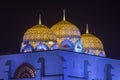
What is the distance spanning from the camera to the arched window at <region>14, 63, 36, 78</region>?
86.9m

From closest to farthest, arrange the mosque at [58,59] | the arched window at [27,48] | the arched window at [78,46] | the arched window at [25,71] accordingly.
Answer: the mosque at [58,59]
the arched window at [25,71]
the arched window at [27,48]
the arched window at [78,46]

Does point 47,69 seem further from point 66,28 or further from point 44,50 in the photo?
point 66,28

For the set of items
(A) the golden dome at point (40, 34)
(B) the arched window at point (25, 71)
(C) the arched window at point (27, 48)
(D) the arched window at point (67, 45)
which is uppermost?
(A) the golden dome at point (40, 34)

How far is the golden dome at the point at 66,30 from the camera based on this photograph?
9175 cm

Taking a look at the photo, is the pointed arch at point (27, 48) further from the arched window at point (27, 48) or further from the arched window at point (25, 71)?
the arched window at point (25, 71)

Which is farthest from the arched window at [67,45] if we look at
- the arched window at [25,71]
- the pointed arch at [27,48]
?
the arched window at [25,71]

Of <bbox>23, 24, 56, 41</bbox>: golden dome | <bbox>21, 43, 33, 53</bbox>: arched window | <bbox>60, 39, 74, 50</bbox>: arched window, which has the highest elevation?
<bbox>23, 24, 56, 41</bbox>: golden dome

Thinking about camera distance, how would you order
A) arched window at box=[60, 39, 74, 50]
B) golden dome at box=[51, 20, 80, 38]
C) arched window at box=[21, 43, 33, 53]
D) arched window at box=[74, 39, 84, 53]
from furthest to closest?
golden dome at box=[51, 20, 80, 38] < arched window at box=[74, 39, 84, 53] < arched window at box=[60, 39, 74, 50] < arched window at box=[21, 43, 33, 53]

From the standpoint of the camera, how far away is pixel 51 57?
85.4m

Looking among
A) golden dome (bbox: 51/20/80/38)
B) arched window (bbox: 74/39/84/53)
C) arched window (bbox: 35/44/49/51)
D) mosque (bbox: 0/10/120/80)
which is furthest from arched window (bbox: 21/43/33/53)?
arched window (bbox: 74/39/84/53)

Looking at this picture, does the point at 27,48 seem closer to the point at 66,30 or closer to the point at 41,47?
the point at 41,47

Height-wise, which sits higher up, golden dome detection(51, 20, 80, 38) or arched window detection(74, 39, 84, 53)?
golden dome detection(51, 20, 80, 38)

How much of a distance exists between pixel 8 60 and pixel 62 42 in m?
7.64

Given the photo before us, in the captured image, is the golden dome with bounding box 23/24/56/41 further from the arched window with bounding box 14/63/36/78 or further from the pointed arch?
the arched window with bounding box 14/63/36/78
